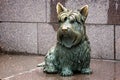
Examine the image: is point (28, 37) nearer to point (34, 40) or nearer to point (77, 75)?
point (34, 40)

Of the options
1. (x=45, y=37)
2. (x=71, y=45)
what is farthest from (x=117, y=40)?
(x=71, y=45)

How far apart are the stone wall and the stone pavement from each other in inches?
13.8

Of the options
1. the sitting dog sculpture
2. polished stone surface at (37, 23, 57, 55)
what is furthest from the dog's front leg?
polished stone surface at (37, 23, 57, 55)

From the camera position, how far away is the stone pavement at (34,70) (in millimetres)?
6918

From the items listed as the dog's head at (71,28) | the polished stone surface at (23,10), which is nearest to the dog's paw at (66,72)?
the dog's head at (71,28)

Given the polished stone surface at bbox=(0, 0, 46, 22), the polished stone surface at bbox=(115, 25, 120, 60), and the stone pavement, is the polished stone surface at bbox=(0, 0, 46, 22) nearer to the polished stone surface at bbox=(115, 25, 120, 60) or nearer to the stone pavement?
the stone pavement

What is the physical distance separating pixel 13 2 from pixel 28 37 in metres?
1.08

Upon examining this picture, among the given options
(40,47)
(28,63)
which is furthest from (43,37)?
(28,63)

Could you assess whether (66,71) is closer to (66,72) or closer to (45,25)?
(66,72)

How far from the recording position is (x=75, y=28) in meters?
6.75

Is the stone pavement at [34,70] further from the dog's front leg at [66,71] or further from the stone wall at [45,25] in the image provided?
the stone wall at [45,25]

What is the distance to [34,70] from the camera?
7773 mm

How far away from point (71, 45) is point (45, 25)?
293cm

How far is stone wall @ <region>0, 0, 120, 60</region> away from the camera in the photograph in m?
8.88
